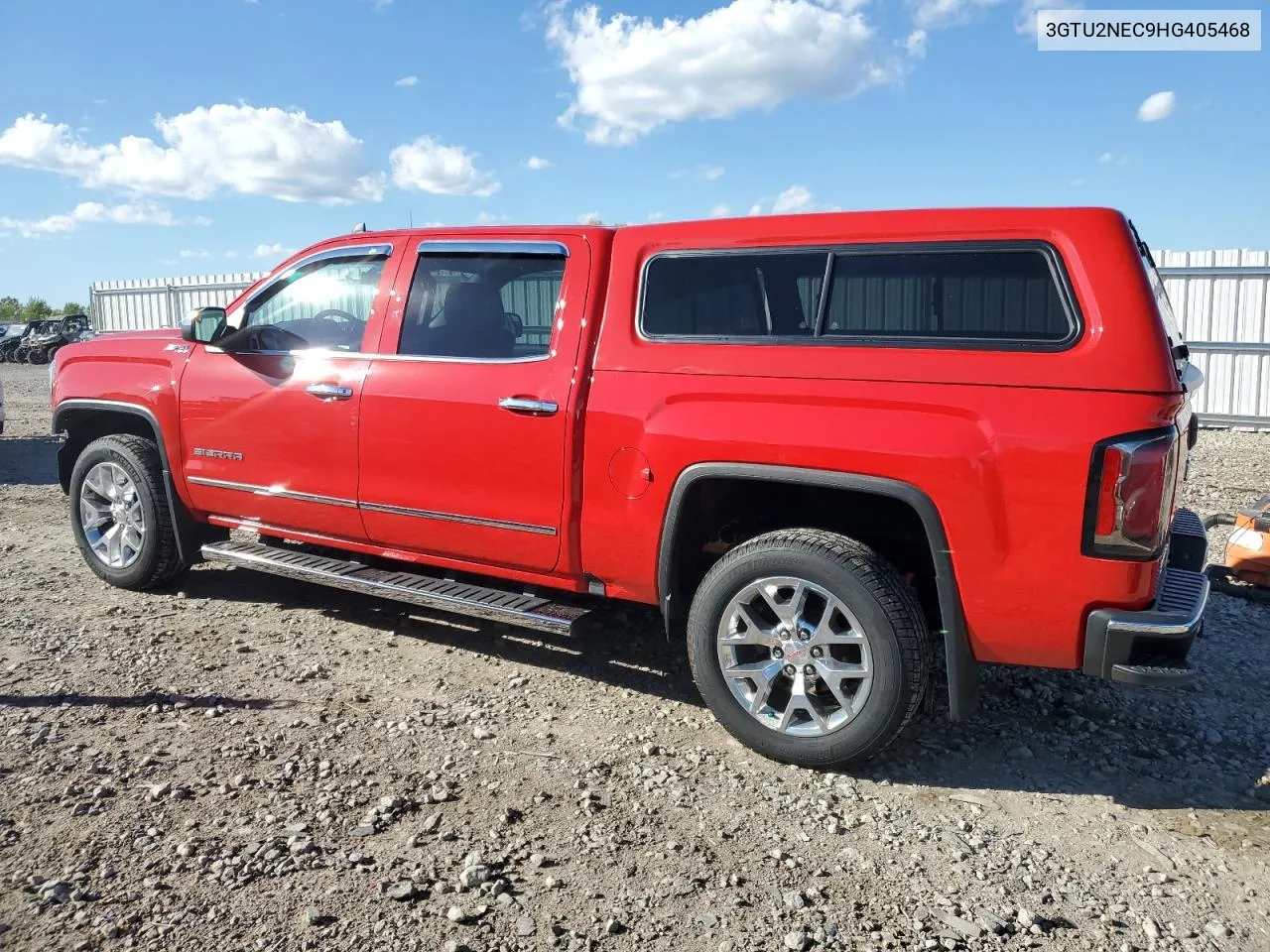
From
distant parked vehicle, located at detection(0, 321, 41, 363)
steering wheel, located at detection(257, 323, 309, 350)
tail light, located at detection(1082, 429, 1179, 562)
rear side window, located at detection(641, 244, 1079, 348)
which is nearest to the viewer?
tail light, located at detection(1082, 429, 1179, 562)

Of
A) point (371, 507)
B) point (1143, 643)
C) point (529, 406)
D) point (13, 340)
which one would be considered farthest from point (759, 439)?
point (13, 340)

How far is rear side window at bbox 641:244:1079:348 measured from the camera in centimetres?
317

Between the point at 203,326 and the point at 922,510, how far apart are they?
12.5 ft

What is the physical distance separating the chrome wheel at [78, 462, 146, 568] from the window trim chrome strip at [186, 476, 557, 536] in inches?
21.5

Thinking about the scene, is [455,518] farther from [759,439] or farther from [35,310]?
[35,310]

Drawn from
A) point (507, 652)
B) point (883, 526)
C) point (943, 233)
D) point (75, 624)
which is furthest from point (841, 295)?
point (75, 624)

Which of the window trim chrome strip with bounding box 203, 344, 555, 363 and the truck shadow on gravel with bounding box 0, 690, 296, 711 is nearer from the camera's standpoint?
the truck shadow on gravel with bounding box 0, 690, 296, 711

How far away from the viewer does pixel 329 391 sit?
4535 mm

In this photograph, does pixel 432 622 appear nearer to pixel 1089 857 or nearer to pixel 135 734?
pixel 135 734

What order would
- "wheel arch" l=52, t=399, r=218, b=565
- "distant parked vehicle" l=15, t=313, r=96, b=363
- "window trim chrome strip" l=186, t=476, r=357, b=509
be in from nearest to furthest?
"window trim chrome strip" l=186, t=476, r=357, b=509 → "wheel arch" l=52, t=399, r=218, b=565 → "distant parked vehicle" l=15, t=313, r=96, b=363

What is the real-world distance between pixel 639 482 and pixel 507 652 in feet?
4.67

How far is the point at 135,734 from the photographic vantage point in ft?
12.1

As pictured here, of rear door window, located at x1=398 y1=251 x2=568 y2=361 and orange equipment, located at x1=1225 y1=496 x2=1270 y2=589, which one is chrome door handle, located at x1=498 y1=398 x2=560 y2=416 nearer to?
rear door window, located at x1=398 y1=251 x2=568 y2=361

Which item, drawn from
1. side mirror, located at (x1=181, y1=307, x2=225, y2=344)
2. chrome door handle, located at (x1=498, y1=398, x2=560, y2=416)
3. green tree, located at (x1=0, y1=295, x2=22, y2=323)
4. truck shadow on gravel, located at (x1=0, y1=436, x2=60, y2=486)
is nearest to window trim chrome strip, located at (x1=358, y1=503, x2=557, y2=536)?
chrome door handle, located at (x1=498, y1=398, x2=560, y2=416)
